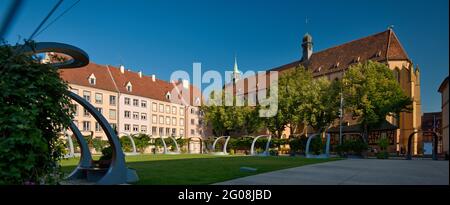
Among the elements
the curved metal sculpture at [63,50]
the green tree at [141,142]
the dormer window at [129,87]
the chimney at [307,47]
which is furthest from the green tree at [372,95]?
the curved metal sculpture at [63,50]

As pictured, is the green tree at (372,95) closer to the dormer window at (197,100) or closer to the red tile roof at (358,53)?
the red tile roof at (358,53)

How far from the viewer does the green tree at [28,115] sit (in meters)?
4.39

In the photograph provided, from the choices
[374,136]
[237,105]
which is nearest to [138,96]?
[237,105]

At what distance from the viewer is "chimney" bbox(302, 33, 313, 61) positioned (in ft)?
250

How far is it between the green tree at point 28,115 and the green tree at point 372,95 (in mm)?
38897

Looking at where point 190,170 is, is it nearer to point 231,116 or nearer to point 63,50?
point 63,50

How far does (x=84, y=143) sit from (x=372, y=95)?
3598cm

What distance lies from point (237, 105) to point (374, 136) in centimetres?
2133

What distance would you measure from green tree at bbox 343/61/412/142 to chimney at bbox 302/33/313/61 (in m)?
33.6

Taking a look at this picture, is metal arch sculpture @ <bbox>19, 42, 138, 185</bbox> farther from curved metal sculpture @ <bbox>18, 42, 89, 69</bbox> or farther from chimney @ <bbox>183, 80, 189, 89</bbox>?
chimney @ <bbox>183, 80, 189, 89</bbox>

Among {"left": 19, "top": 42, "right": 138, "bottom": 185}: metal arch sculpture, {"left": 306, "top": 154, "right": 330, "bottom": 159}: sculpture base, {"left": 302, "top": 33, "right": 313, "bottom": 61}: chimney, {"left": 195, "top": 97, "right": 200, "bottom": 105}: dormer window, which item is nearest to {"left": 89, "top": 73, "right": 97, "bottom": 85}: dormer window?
{"left": 195, "top": 97, "right": 200, "bottom": 105}: dormer window

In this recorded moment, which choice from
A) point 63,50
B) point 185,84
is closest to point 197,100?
point 185,84
